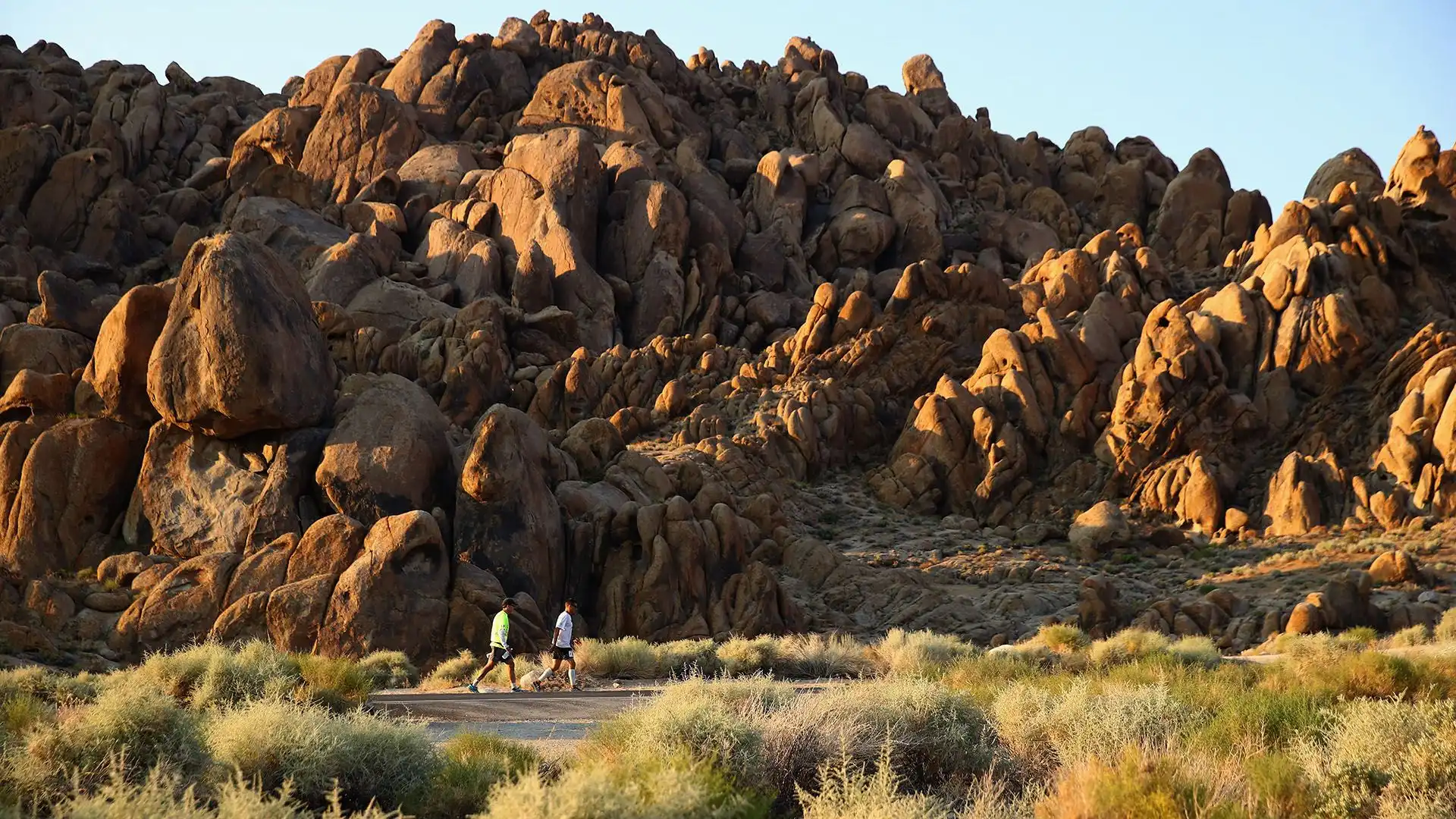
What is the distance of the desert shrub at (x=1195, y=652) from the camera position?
24.5 metres

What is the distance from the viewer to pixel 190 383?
33.7 meters

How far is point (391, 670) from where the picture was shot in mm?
26047

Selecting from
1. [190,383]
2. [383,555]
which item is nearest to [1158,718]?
[383,555]

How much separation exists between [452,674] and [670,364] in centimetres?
3276

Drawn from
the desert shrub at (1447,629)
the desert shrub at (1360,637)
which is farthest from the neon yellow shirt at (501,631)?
the desert shrub at (1447,629)

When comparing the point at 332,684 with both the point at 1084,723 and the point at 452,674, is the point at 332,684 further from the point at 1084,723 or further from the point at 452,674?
the point at 1084,723

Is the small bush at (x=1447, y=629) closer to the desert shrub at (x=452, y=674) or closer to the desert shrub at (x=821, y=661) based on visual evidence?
the desert shrub at (x=821, y=661)

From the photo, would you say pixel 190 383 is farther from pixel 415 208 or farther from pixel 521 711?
pixel 415 208

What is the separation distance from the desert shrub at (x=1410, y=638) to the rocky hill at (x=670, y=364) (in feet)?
9.33

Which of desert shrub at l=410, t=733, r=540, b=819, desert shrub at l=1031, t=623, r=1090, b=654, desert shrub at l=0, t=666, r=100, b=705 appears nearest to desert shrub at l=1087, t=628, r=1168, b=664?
desert shrub at l=1031, t=623, r=1090, b=654

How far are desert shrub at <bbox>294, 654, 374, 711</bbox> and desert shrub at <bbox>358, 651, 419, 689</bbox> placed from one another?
4.05 meters

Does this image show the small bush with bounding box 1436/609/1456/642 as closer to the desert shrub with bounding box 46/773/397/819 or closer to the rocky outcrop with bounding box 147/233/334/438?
the desert shrub with bounding box 46/773/397/819

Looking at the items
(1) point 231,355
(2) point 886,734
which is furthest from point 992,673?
(1) point 231,355

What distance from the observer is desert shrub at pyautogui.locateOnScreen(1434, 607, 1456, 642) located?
95.5 feet
